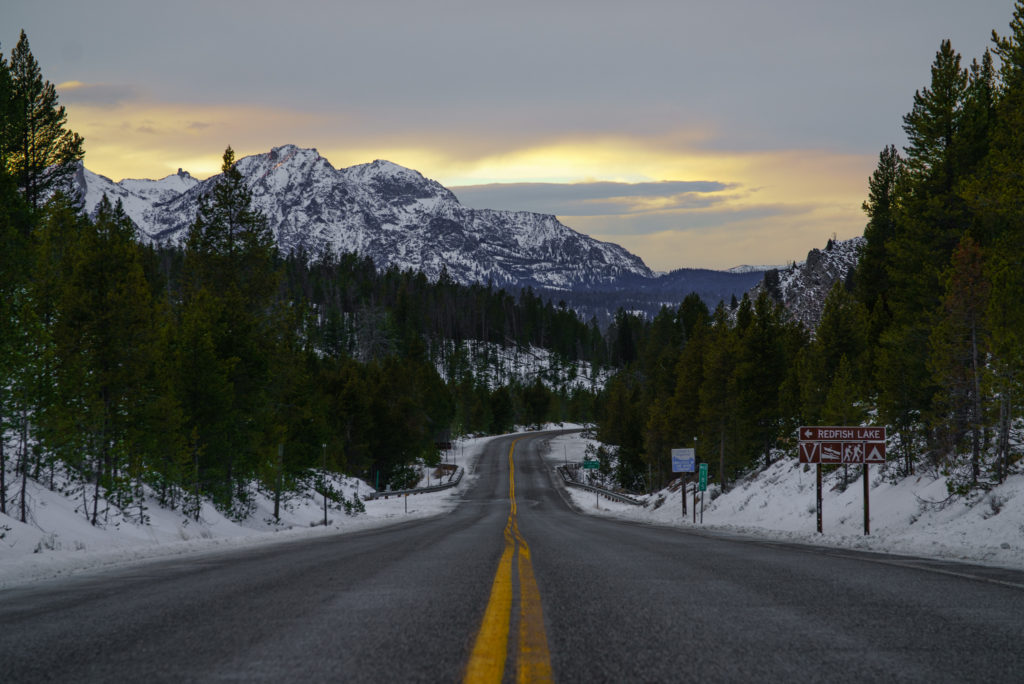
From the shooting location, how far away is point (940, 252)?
37.2m

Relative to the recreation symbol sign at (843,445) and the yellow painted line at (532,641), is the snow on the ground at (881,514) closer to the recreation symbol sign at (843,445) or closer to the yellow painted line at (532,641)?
the recreation symbol sign at (843,445)

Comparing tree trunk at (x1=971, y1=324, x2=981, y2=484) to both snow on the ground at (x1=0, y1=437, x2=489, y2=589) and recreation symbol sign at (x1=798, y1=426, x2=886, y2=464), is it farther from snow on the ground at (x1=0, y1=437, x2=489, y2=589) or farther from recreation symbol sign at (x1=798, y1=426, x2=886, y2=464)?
snow on the ground at (x1=0, y1=437, x2=489, y2=589)

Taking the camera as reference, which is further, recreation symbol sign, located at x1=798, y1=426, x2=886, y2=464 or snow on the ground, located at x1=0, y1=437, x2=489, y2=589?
recreation symbol sign, located at x1=798, y1=426, x2=886, y2=464

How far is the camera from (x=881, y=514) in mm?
27297

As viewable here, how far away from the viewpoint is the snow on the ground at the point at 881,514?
14.8 m

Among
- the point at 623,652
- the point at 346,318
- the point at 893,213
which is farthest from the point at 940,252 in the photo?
the point at 346,318

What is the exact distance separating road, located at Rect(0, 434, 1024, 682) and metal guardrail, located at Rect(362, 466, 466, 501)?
5305 centimetres

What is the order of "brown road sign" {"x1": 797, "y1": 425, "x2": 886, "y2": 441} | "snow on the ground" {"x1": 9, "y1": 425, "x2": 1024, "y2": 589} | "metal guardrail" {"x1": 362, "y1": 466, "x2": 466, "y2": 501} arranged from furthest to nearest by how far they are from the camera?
"metal guardrail" {"x1": 362, "y1": 466, "x2": 466, "y2": 501}, "brown road sign" {"x1": 797, "y1": 425, "x2": 886, "y2": 441}, "snow on the ground" {"x1": 9, "y1": 425, "x2": 1024, "y2": 589}

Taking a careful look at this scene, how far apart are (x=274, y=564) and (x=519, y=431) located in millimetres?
152956

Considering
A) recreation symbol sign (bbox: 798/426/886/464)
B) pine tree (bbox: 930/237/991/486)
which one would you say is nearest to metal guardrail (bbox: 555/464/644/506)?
pine tree (bbox: 930/237/991/486)

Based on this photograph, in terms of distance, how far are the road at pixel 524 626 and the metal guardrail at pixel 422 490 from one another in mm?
53051

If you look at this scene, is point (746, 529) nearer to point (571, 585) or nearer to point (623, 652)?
point (571, 585)

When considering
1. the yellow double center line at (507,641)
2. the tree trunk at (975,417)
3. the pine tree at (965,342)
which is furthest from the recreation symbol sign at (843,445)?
the yellow double center line at (507,641)

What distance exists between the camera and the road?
3.19 metres
